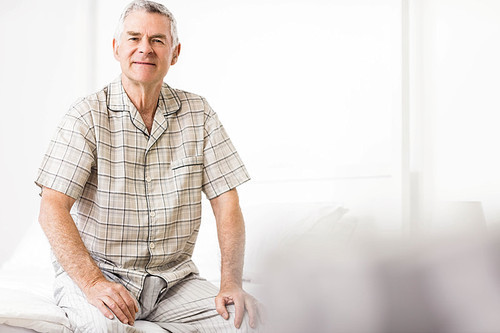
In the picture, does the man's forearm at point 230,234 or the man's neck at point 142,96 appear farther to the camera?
the man's neck at point 142,96

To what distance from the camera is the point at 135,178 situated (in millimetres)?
1715

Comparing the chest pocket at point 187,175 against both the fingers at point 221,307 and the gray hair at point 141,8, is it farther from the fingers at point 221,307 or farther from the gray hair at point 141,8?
the gray hair at point 141,8

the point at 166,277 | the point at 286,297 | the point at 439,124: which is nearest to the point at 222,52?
the point at 166,277

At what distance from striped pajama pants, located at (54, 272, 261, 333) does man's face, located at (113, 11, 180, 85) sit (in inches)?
23.3

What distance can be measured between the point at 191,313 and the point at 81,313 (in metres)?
0.29

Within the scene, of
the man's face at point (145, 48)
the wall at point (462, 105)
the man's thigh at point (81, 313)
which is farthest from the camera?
the man's face at point (145, 48)

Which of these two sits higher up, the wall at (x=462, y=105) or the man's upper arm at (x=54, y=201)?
the wall at (x=462, y=105)

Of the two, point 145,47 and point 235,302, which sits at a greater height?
point 145,47

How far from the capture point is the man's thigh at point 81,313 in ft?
4.70

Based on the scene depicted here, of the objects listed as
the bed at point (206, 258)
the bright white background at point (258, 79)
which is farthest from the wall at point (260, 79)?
the bed at point (206, 258)

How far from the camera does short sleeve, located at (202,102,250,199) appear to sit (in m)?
1.82

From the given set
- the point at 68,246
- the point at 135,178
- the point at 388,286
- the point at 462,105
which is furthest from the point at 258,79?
the point at 388,286

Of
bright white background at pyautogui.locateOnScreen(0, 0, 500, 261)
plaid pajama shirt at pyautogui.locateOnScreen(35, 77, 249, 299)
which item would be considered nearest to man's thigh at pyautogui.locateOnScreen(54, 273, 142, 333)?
plaid pajama shirt at pyautogui.locateOnScreen(35, 77, 249, 299)

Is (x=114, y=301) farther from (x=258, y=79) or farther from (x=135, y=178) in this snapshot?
(x=258, y=79)
